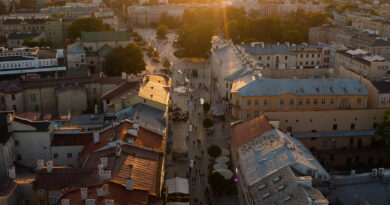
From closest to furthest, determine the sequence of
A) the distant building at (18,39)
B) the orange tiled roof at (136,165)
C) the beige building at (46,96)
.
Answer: the orange tiled roof at (136,165), the beige building at (46,96), the distant building at (18,39)

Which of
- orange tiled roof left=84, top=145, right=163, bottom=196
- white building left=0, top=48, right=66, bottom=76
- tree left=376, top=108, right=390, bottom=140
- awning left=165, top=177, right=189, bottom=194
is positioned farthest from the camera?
white building left=0, top=48, right=66, bottom=76

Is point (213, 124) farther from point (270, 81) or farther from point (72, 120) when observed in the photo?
point (72, 120)

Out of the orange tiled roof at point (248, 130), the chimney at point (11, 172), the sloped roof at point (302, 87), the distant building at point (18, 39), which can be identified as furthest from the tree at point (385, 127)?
the distant building at point (18, 39)

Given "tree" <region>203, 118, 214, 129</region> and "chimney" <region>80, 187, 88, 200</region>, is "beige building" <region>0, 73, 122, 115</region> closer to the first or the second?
"tree" <region>203, 118, 214, 129</region>

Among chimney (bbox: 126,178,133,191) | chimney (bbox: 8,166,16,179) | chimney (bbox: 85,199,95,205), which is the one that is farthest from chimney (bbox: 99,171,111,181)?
chimney (bbox: 8,166,16,179)

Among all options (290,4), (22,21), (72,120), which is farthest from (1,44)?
(290,4)

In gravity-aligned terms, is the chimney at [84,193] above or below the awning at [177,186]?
above

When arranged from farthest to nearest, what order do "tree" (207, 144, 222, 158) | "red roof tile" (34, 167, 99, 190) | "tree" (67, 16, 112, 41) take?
1. "tree" (67, 16, 112, 41)
2. "tree" (207, 144, 222, 158)
3. "red roof tile" (34, 167, 99, 190)

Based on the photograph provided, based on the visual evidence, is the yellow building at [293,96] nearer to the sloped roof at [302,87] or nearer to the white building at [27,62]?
the sloped roof at [302,87]

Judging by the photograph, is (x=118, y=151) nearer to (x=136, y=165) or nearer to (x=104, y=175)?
(x=136, y=165)
